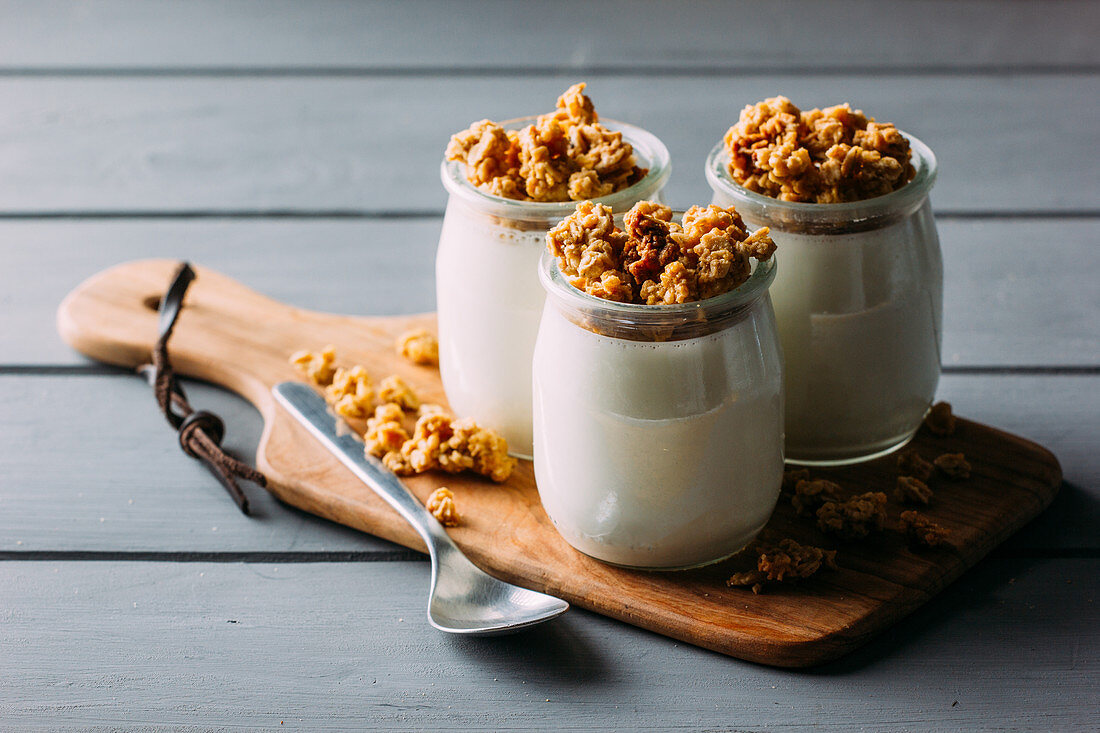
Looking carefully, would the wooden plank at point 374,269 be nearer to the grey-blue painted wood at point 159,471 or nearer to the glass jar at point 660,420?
the grey-blue painted wood at point 159,471

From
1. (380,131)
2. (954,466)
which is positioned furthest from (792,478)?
(380,131)

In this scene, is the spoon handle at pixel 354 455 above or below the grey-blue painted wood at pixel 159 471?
above

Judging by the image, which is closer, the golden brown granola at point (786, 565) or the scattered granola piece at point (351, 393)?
the golden brown granola at point (786, 565)

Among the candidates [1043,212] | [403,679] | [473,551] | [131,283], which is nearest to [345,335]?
[131,283]

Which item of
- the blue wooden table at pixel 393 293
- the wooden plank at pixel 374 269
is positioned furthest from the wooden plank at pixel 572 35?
the wooden plank at pixel 374 269

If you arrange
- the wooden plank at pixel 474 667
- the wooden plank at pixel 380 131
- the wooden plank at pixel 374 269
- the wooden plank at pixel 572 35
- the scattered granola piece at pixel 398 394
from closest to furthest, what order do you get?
the wooden plank at pixel 474 667, the scattered granola piece at pixel 398 394, the wooden plank at pixel 374 269, the wooden plank at pixel 380 131, the wooden plank at pixel 572 35

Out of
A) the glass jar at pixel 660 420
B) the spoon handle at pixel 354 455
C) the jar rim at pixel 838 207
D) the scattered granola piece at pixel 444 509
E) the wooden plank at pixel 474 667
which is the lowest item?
the wooden plank at pixel 474 667
